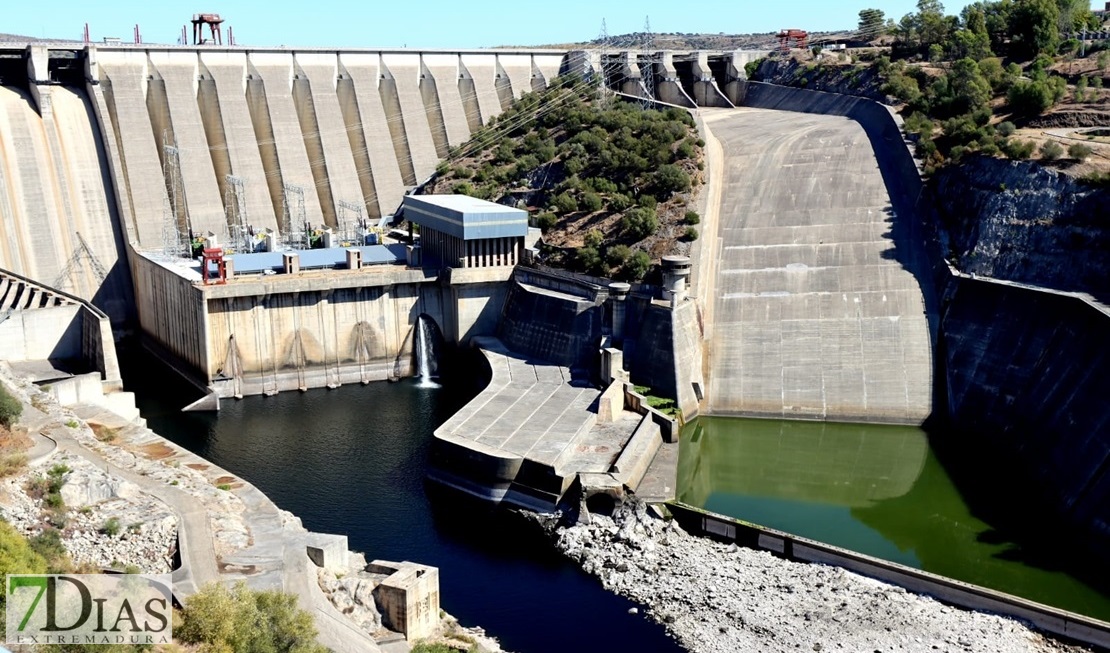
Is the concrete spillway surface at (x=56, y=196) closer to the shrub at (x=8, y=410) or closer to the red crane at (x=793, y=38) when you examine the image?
the shrub at (x=8, y=410)

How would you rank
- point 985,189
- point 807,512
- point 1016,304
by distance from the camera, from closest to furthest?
point 807,512
point 1016,304
point 985,189

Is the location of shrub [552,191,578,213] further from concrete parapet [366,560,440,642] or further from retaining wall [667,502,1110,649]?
concrete parapet [366,560,440,642]

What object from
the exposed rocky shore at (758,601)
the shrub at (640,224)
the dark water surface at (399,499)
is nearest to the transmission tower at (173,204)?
the dark water surface at (399,499)

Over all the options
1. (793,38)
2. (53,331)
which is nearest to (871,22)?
(793,38)

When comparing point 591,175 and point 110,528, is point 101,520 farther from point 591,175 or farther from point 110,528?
point 591,175

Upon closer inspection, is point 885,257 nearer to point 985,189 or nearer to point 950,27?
point 985,189

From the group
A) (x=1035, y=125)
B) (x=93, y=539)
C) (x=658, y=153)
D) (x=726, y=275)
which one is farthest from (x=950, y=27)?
(x=93, y=539)
